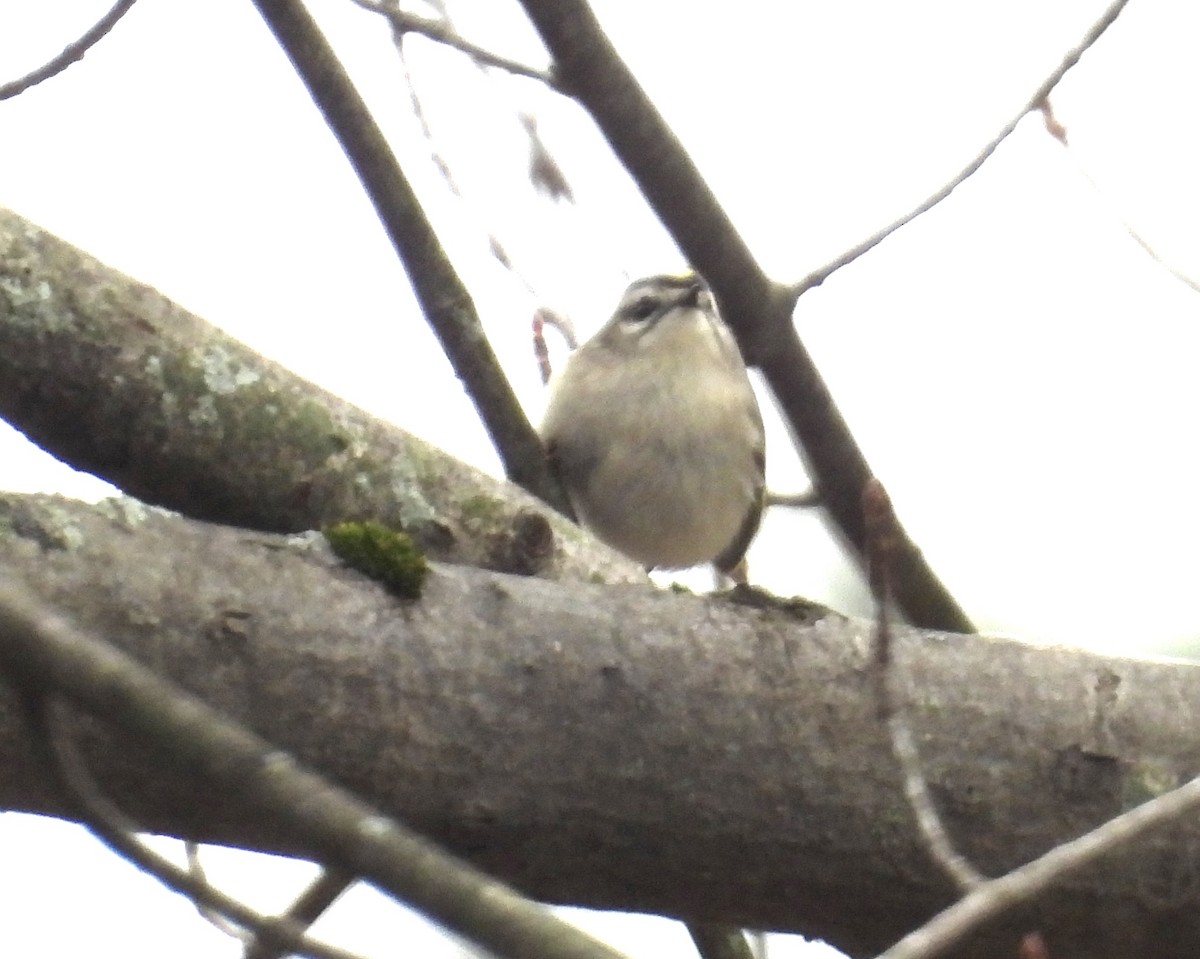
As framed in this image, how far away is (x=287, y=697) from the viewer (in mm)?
→ 2342

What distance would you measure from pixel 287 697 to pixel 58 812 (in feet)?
1.04

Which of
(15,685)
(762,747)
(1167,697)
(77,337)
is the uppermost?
(77,337)

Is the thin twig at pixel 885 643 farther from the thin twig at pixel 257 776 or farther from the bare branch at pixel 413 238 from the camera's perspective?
the bare branch at pixel 413 238

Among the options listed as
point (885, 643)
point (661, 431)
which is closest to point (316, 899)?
point (885, 643)

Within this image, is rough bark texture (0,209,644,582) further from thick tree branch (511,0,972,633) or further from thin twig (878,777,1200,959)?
thin twig (878,777,1200,959)

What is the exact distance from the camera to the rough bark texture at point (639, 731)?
2336 millimetres

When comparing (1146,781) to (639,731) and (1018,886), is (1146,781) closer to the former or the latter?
(639,731)

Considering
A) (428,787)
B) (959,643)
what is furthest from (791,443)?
(428,787)

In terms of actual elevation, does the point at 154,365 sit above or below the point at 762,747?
above

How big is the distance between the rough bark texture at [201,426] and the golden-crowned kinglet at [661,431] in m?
1.91

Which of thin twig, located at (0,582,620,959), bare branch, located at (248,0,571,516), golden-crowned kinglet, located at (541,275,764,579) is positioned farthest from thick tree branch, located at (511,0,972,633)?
thin twig, located at (0,582,620,959)

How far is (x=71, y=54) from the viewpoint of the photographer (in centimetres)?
313

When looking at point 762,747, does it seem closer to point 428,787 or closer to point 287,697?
point 428,787

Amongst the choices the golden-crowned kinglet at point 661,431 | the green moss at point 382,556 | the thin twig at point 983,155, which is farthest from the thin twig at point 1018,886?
the golden-crowned kinglet at point 661,431
